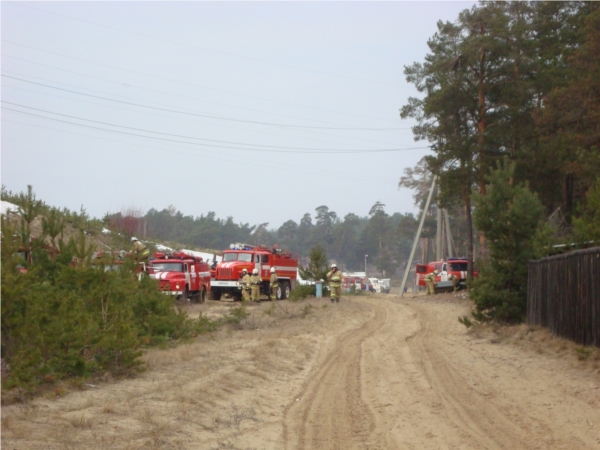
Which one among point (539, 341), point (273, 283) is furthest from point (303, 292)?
point (539, 341)

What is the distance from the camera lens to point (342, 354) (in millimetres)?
15758

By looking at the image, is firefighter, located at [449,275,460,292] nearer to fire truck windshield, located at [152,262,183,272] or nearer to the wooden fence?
fire truck windshield, located at [152,262,183,272]

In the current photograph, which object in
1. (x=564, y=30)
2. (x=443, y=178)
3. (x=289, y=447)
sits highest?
(x=564, y=30)

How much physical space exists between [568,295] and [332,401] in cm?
681

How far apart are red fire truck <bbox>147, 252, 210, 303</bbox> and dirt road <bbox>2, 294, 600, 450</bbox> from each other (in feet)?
36.3

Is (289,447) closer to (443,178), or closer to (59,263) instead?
(59,263)

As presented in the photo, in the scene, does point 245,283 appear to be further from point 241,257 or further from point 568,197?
point 568,197

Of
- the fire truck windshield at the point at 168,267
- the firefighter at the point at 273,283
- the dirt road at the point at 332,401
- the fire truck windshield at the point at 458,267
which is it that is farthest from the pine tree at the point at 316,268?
the dirt road at the point at 332,401

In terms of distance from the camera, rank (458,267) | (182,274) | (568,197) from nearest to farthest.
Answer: (182,274) < (568,197) < (458,267)

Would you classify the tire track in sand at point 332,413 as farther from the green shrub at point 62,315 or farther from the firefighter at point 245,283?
the firefighter at point 245,283

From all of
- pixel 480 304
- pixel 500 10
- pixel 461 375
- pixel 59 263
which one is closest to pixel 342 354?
pixel 461 375

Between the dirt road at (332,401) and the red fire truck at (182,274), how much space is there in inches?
436

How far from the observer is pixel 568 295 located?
14.8 m

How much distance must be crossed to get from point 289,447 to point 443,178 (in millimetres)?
32234
